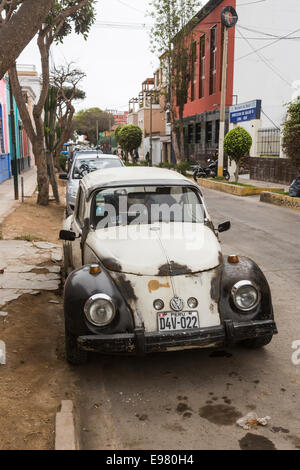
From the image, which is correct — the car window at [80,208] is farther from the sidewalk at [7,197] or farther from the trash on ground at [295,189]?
the trash on ground at [295,189]

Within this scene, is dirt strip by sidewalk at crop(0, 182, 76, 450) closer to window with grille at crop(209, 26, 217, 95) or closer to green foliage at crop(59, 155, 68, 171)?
green foliage at crop(59, 155, 68, 171)

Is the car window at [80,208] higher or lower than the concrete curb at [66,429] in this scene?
higher

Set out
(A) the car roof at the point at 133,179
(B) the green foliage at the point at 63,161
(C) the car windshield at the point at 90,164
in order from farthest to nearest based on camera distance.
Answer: (B) the green foliage at the point at 63,161 → (C) the car windshield at the point at 90,164 → (A) the car roof at the point at 133,179

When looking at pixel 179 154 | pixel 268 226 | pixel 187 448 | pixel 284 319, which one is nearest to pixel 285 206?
pixel 268 226

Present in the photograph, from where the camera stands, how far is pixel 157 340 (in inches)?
146

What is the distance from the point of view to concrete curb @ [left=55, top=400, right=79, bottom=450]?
115 inches

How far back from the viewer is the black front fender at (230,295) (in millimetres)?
3947

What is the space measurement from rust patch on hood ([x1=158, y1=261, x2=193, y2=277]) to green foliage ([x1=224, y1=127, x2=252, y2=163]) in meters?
17.0

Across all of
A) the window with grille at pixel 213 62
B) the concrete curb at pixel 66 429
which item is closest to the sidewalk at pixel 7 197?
the concrete curb at pixel 66 429

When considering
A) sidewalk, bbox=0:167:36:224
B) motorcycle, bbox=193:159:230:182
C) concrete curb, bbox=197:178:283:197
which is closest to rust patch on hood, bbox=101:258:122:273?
sidewalk, bbox=0:167:36:224

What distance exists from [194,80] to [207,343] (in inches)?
1482

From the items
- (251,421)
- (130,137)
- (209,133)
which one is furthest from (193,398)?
(130,137)

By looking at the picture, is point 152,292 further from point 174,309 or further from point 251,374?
point 251,374

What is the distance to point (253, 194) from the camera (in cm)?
1831
